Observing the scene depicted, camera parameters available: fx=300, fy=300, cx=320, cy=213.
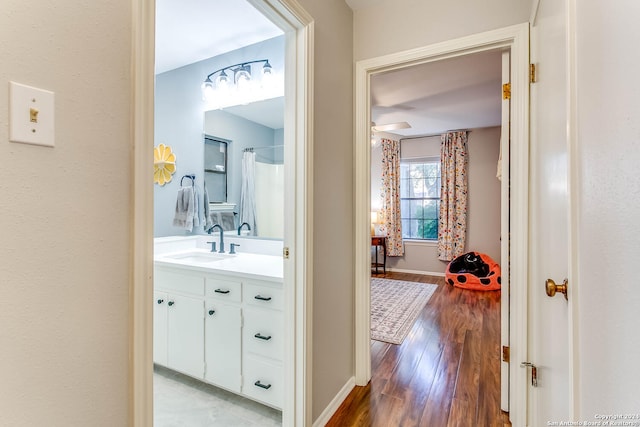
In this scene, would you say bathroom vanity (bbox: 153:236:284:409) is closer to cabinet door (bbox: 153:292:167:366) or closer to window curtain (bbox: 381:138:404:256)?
cabinet door (bbox: 153:292:167:366)

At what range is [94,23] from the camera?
0.68 metres

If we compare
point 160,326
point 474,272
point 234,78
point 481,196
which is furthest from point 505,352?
point 481,196

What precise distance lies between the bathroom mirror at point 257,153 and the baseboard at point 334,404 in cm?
112

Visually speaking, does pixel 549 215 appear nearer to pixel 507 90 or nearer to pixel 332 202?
pixel 507 90

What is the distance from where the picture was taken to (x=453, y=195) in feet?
16.9

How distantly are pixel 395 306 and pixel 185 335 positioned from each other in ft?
8.28

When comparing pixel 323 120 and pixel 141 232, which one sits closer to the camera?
pixel 141 232

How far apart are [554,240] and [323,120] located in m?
1.17

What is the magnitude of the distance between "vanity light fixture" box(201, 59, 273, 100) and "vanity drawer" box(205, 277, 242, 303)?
5.10 ft

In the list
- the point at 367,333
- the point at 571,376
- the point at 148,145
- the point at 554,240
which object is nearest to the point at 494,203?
the point at 367,333

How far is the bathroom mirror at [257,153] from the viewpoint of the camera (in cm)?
241

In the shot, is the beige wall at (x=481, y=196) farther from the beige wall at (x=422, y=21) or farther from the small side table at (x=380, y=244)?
the beige wall at (x=422, y=21)

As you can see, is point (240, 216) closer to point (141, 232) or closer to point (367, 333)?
point (367, 333)

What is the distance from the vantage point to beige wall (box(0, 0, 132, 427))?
0.57 metres
